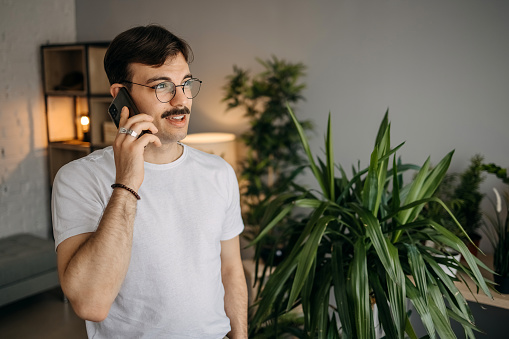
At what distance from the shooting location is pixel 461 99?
254 cm

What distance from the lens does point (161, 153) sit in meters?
1.39

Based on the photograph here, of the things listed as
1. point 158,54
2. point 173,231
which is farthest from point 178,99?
point 173,231

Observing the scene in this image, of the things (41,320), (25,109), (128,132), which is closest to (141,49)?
(128,132)

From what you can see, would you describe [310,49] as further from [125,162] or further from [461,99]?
[125,162]

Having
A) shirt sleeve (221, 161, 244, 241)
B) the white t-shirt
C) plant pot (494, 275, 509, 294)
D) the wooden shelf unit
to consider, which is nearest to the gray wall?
plant pot (494, 275, 509, 294)

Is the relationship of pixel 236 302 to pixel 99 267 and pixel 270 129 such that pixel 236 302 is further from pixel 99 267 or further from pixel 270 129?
pixel 270 129

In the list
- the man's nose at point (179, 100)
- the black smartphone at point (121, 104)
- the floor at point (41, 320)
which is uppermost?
the man's nose at point (179, 100)

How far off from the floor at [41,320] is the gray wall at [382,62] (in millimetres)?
1865

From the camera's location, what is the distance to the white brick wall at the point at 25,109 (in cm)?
395

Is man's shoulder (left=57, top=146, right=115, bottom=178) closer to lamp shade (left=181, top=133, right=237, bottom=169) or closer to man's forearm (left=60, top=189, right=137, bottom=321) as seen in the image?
man's forearm (left=60, top=189, right=137, bottom=321)

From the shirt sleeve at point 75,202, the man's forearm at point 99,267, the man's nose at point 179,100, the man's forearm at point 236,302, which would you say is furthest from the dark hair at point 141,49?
the man's forearm at point 236,302

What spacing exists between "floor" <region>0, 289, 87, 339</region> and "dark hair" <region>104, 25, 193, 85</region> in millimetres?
2317

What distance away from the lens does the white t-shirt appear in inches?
47.7

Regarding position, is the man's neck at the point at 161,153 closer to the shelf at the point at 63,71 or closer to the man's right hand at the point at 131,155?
the man's right hand at the point at 131,155
